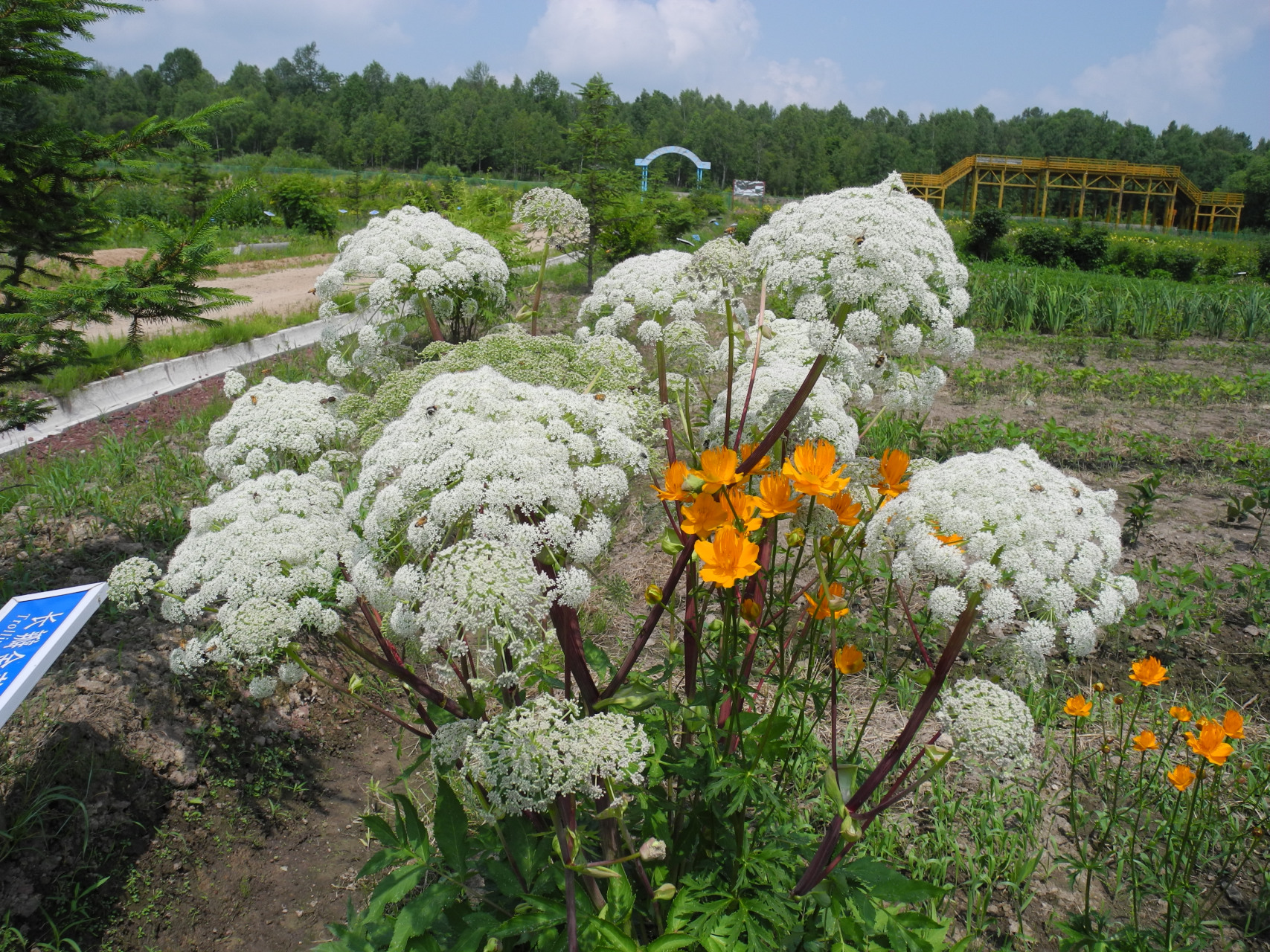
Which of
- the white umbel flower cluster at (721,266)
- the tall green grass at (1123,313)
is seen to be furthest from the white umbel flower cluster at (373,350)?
the tall green grass at (1123,313)

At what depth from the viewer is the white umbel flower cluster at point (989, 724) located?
1.58 meters

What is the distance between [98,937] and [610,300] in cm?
302

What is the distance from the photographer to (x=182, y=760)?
125 inches

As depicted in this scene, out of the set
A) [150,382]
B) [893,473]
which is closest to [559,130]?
[150,382]

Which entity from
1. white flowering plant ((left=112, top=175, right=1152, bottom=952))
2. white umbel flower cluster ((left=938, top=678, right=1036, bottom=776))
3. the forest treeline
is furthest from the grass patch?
the forest treeline

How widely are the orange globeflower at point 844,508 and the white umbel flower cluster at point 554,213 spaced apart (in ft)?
6.08

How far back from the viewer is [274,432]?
105 inches

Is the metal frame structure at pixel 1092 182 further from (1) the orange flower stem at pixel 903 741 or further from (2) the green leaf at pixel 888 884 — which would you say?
(2) the green leaf at pixel 888 884

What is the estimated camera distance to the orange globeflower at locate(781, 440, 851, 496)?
166 cm

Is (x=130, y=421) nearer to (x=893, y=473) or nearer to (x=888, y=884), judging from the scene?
(x=893, y=473)

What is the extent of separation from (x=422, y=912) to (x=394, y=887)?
4.5 inches

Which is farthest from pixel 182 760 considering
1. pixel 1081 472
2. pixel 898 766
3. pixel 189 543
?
pixel 1081 472

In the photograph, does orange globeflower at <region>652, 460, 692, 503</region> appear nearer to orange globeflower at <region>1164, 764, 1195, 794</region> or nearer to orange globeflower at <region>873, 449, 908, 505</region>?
orange globeflower at <region>873, 449, 908, 505</region>

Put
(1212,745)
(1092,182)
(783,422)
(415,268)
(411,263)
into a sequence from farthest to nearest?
(1092,182)
(415,268)
(411,263)
(1212,745)
(783,422)
